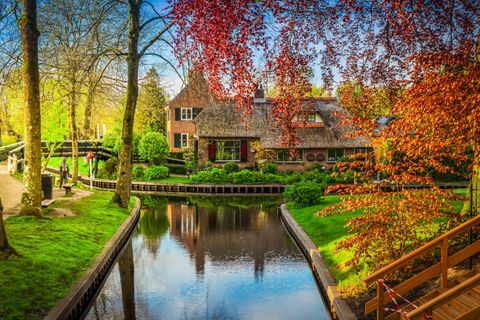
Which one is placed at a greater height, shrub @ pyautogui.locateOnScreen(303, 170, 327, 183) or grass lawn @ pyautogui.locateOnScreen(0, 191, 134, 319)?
shrub @ pyautogui.locateOnScreen(303, 170, 327, 183)

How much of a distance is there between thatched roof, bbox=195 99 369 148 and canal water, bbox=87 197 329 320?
17.8 m

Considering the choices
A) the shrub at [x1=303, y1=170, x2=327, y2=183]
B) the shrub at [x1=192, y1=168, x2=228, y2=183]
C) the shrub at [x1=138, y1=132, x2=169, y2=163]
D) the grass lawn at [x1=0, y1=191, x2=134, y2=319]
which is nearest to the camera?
the grass lawn at [x1=0, y1=191, x2=134, y2=319]

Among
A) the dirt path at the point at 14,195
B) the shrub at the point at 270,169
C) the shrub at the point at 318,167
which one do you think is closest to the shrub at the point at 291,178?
the shrub at the point at 270,169

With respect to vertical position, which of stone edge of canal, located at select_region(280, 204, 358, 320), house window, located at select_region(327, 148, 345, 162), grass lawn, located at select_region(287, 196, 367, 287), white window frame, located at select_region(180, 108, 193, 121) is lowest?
stone edge of canal, located at select_region(280, 204, 358, 320)

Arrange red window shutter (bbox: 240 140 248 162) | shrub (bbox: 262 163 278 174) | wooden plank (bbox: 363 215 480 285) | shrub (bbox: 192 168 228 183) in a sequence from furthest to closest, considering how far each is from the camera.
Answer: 1. red window shutter (bbox: 240 140 248 162)
2. shrub (bbox: 262 163 278 174)
3. shrub (bbox: 192 168 228 183)
4. wooden plank (bbox: 363 215 480 285)

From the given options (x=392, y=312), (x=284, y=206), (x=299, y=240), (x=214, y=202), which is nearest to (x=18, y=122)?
(x=214, y=202)

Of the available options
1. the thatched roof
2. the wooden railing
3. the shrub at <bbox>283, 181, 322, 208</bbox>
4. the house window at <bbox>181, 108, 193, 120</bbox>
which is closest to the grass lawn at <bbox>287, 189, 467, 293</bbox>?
the shrub at <bbox>283, 181, 322, 208</bbox>

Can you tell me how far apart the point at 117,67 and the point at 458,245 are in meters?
18.1

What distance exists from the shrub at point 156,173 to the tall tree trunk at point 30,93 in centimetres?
2077

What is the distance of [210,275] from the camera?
1438cm

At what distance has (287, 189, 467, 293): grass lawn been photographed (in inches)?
450

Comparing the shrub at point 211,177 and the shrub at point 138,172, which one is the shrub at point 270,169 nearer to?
the shrub at point 211,177

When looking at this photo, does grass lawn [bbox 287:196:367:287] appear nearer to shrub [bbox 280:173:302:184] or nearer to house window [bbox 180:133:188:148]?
shrub [bbox 280:173:302:184]

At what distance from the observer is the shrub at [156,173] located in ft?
122
